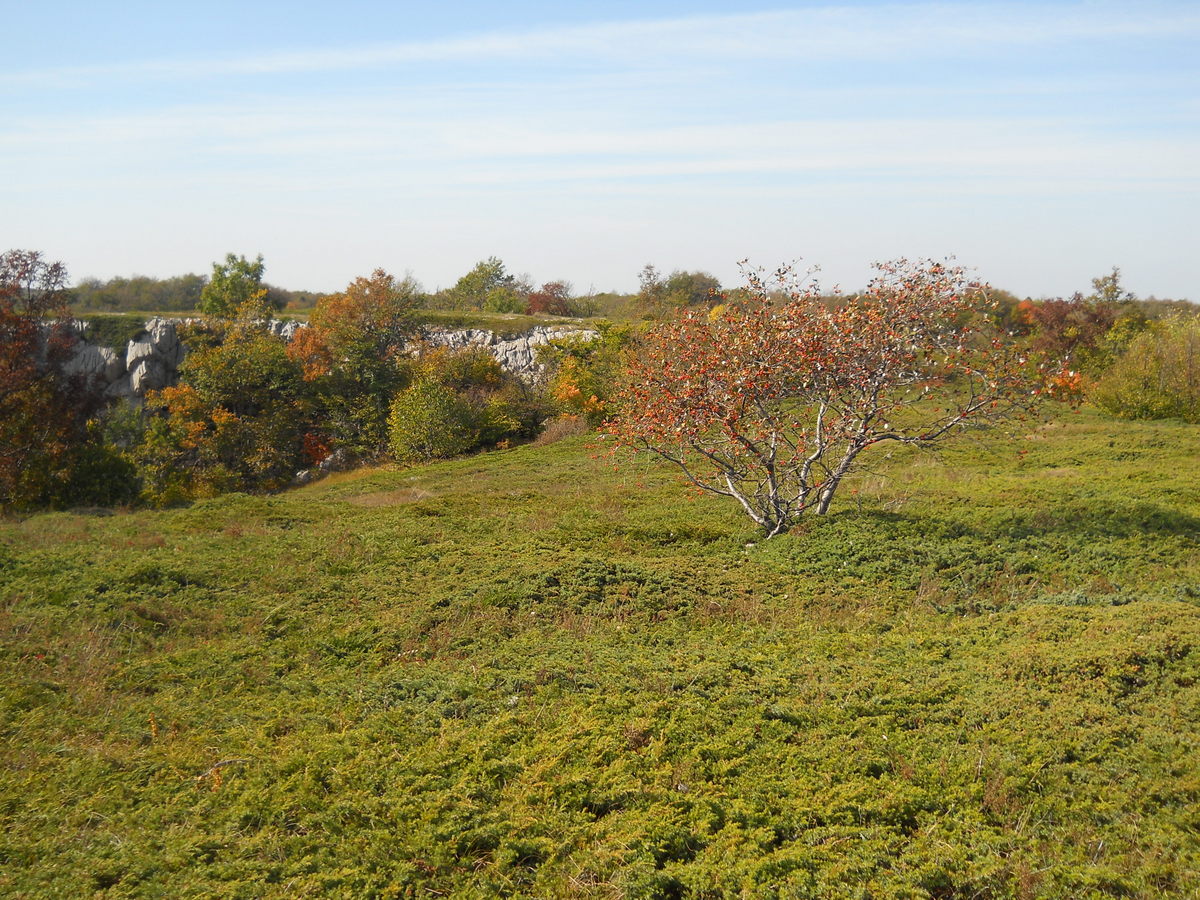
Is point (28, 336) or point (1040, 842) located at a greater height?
point (28, 336)

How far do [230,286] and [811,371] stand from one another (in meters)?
55.4

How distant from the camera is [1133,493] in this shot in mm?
15641

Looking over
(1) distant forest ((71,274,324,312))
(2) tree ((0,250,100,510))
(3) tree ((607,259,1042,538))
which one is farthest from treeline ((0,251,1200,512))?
(1) distant forest ((71,274,324,312))

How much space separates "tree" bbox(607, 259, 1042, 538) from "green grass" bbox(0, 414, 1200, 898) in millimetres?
1680

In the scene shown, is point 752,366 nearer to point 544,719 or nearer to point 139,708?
point 544,719

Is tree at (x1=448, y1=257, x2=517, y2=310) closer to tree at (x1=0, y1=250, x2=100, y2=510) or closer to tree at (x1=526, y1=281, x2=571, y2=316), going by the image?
tree at (x1=526, y1=281, x2=571, y2=316)

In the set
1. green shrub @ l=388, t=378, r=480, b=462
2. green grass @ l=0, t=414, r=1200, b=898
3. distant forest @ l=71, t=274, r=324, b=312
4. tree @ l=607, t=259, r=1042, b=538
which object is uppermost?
distant forest @ l=71, t=274, r=324, b=312

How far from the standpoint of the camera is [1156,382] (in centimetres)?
2839

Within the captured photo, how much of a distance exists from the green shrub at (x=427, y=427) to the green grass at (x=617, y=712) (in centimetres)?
1869

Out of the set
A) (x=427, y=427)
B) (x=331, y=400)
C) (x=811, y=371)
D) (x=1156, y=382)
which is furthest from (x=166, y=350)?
(x=1156, y=382)

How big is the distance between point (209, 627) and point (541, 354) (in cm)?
3125

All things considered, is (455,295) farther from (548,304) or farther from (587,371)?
(587,371)

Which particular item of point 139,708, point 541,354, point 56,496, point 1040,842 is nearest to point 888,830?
point 1040,842

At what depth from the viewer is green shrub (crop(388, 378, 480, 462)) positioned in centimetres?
3259
